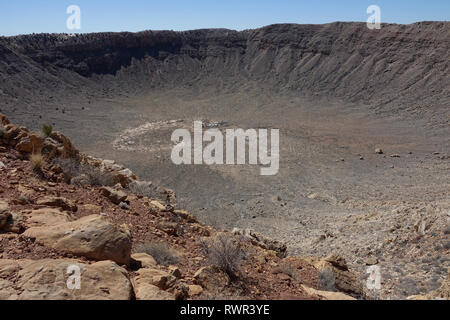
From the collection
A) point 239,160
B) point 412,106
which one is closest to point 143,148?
point 239,160

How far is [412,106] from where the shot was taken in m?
40.6

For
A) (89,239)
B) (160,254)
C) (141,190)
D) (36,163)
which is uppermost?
(36,163)

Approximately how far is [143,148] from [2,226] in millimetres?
25740

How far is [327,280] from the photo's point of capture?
221 inches

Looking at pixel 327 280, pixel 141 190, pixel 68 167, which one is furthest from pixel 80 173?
pixel 327 280

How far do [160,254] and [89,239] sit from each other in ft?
3.84

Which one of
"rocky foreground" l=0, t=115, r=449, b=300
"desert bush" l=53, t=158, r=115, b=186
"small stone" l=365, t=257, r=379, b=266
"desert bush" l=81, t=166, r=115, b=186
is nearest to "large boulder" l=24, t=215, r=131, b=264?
"rocky foreground" l=0, t=115, r=449, b=300

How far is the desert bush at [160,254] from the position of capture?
16.9ft

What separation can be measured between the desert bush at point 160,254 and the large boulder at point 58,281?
127 cm

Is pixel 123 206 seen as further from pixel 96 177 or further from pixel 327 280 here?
pixel 327 280

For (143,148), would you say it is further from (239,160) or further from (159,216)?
(159,216)

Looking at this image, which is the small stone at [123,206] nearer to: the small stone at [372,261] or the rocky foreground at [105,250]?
the rocky foreground at [105,250]

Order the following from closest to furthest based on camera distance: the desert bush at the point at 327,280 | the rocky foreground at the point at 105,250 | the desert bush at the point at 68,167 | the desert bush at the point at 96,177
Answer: the rocky foreground at the point at 105,250 < the desert bush at the point at 327,280 < the desert bush at the point at 68,167 < the desert bush at the point at 96,177

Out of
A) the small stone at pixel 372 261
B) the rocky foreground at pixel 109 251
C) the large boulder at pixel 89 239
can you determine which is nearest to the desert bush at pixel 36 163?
the rocky foreground at pixel 109 251
